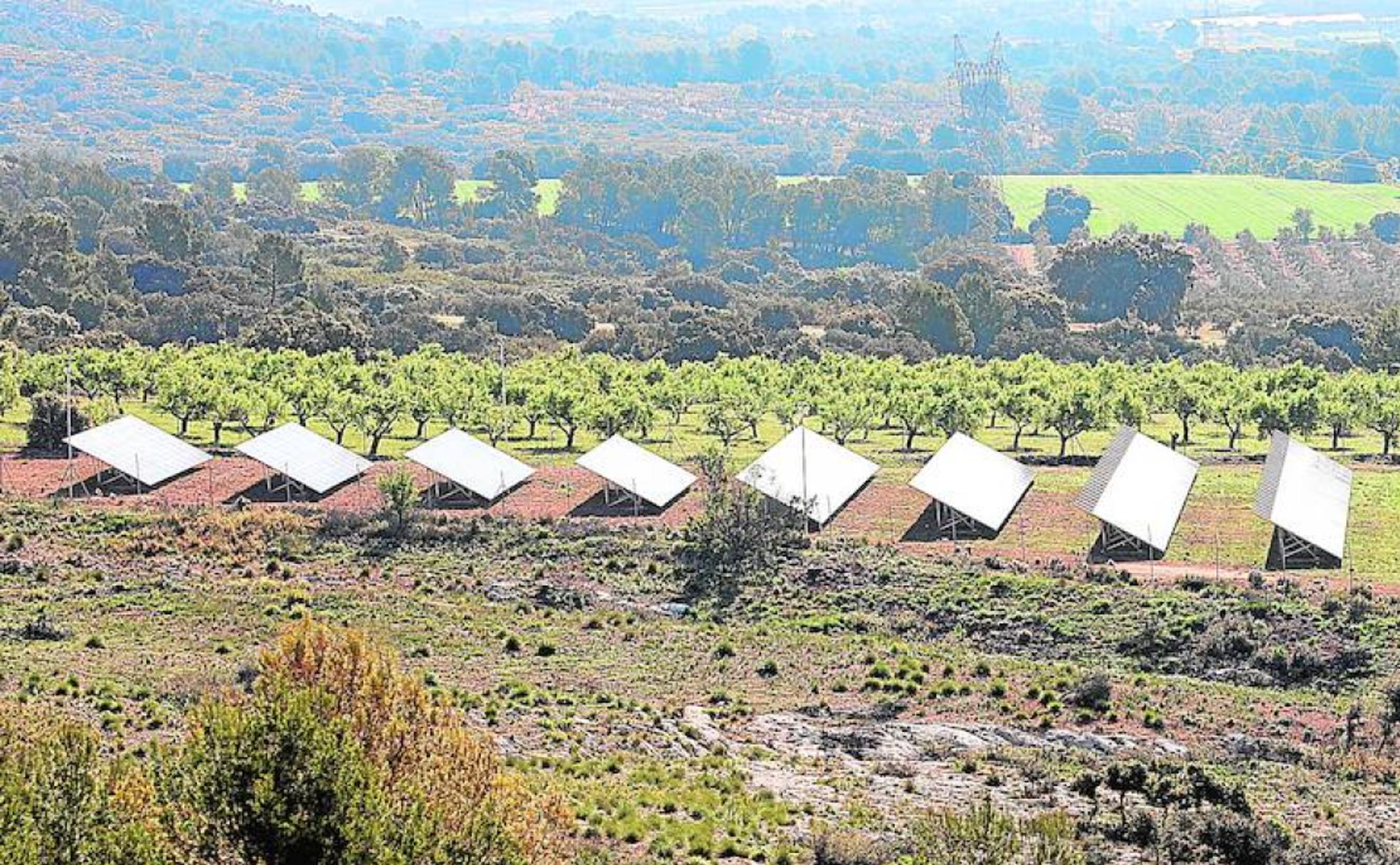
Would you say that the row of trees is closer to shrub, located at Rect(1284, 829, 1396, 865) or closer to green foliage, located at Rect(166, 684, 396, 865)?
shrub, located at Rect(1284, 829, 1396, 865)

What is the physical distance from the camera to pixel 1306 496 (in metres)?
57.7

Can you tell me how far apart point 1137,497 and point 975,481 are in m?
5.75

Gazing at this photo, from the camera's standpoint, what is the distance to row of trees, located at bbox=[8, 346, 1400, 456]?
72.9 meters

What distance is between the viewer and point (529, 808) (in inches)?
1016

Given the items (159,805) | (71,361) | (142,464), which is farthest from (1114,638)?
(71,361)

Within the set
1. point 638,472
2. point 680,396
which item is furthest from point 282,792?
point 680,396

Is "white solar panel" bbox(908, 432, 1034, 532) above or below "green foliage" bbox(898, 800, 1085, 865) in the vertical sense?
below

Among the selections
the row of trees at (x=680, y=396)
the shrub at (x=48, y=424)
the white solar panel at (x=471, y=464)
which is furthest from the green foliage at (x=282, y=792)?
the shrub at (x=48, y=424)

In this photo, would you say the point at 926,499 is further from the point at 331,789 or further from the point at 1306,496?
the point at 331,789

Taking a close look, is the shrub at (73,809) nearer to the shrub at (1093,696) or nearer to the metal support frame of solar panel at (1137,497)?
the shrub at (1093,696)

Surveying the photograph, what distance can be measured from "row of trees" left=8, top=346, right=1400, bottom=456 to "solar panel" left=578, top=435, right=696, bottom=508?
8.21m

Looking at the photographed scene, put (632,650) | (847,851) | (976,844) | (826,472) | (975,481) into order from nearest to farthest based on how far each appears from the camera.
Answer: (976,844) → (847,851) → (632,650) → (975,481) → (826,472)

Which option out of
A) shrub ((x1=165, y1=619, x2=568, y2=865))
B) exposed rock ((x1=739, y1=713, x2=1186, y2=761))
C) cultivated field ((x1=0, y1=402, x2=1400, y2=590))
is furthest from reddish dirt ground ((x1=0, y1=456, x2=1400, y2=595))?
shrub ((x1=165, y1=619, x2=568, y2=865))

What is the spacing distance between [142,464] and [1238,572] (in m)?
36.8
